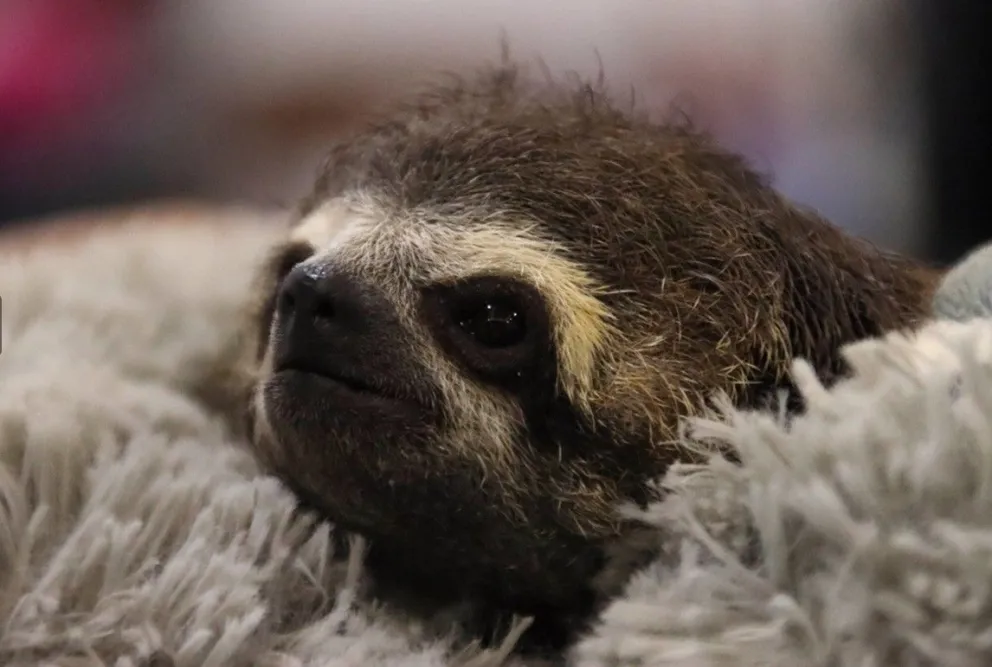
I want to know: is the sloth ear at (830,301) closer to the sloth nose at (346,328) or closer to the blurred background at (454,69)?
the sloth nose at (346,328)

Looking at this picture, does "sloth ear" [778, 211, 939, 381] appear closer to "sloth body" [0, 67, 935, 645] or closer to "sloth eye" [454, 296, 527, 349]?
"sloth body" [0, 67, 935, 645]

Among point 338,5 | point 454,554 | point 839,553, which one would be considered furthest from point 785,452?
point 338,5

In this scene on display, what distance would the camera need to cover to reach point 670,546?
21.1 inches

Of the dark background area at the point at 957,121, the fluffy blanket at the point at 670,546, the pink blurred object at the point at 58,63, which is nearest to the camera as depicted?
the fluffy blanket at the point at 670,546

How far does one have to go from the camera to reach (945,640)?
40cm

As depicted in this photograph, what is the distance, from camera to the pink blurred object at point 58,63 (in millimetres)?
1812

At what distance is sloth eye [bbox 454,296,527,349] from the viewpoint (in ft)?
1.96

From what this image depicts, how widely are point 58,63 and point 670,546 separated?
68.7 inches

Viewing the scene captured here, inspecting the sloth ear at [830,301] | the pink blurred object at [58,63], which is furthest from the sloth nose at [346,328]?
the pink blurred object at [58,63]

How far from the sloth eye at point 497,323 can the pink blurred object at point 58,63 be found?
1.52 m

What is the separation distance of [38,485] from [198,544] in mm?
106

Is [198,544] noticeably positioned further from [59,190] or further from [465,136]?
[59,190]

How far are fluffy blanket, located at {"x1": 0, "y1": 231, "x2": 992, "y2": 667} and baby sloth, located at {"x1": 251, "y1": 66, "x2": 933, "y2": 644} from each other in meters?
0.04

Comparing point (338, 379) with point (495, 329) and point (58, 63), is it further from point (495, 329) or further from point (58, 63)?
point (58, 63)
